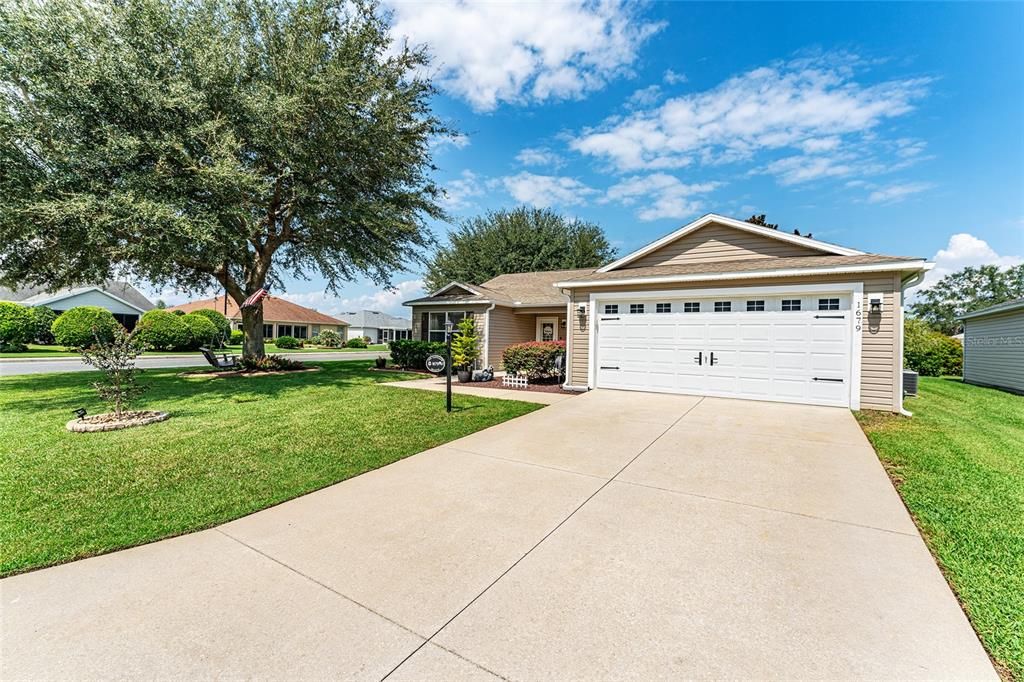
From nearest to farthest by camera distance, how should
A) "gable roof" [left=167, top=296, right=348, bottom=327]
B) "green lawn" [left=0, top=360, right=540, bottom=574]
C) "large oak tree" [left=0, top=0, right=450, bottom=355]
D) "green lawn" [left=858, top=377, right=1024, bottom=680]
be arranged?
"green lawn" [left=858, top=377, right=1024, bottom=680]
"green lawn" [left=0, top=360, right=540, bottom=574]
"large oak tree" [left=0, top=0, right=450, bottom=355]
"gable roof" [left=167, top=296, right=348, bottom=327]

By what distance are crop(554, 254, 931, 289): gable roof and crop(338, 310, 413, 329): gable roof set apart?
153ft

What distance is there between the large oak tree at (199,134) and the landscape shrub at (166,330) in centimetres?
1327

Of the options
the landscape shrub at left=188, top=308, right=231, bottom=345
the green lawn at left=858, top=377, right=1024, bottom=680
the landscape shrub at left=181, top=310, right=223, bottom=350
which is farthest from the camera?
the landscape shrub at left=188, top=308, right=231, bottom=345

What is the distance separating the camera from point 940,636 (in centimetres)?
214

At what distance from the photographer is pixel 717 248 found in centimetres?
1041

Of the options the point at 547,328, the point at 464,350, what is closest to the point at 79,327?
the point at 464,350

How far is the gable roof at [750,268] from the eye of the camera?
7.74 metres

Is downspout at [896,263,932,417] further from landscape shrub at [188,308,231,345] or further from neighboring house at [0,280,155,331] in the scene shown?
neighboring house at [0,280,155,331]

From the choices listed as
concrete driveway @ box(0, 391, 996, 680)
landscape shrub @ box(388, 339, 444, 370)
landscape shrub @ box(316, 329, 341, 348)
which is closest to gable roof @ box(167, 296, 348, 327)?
Answer: landscape shrub @ box(316, 329, 341, 348)

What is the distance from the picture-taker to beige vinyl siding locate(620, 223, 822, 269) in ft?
32.3

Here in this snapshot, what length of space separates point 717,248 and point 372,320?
4934cm

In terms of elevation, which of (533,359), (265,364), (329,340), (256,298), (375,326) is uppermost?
(375,326)

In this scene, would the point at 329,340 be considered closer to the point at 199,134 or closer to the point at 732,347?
the point at 199,134

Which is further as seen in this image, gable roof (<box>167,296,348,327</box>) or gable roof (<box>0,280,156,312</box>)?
gable roof (<box>167,296,348,327</box>)
